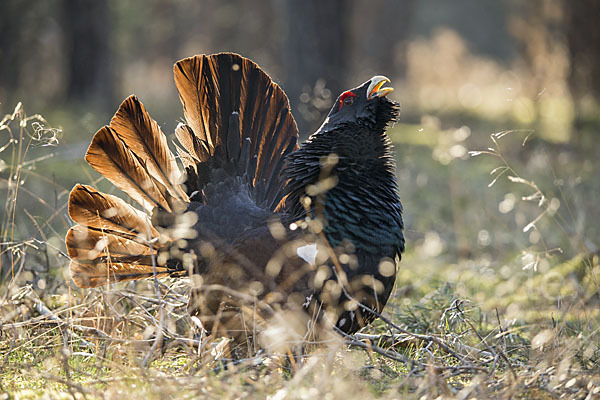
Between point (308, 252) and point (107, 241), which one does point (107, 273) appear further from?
point (308, 252)

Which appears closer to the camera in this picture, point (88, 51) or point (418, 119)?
point (418, 119)

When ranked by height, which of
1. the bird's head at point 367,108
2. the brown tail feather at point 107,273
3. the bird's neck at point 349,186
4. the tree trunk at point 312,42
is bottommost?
the brown tail feather at point 107,273

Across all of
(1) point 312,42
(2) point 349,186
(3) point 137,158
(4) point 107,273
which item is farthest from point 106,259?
(1) point 312,42

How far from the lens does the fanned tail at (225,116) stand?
Answer: 3436 millimetres

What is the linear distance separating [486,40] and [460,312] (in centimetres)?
3488

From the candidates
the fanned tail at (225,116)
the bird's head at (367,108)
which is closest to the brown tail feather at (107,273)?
the fanned tail at (225,116)

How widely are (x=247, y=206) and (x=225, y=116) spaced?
51 centimetres

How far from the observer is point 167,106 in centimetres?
1238

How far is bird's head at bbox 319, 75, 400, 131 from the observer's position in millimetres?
3201

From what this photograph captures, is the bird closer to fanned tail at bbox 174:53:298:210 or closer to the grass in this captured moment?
fanned tail at bbox 174:53:298:210

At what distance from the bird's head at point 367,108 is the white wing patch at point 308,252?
0.68 metres

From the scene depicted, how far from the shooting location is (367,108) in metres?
3.20

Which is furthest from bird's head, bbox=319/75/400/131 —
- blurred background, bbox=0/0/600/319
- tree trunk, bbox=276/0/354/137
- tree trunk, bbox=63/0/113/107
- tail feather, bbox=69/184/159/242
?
tree trunk, bbox=63/0/113/107

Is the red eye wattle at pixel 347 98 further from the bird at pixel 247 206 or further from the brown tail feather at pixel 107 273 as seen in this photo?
the brown tail feather at pixel 107 273
